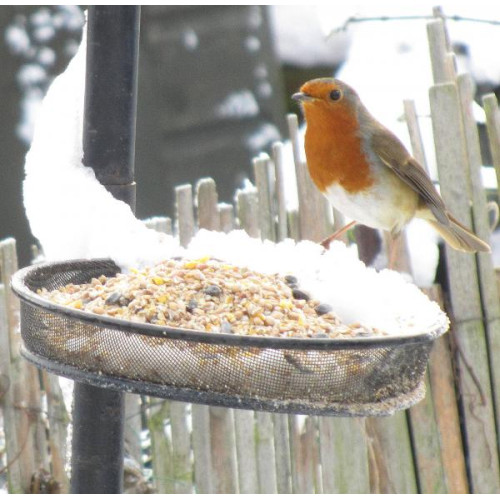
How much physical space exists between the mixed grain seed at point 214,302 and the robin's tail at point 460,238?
1.21 m

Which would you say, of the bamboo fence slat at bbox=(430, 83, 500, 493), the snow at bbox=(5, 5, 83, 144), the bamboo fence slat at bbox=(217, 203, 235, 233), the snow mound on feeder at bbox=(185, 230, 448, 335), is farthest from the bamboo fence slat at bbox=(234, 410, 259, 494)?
the snow at bbox=(5, 5, 83, 144)

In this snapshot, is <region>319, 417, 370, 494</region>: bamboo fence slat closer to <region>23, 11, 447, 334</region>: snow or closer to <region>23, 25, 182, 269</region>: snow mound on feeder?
<region>23, 11, 447, 334</region>: snow

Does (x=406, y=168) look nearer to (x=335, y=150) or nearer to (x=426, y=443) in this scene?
(x=335, y=150)

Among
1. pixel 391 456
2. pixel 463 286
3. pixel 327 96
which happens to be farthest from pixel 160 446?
pixel 327 96

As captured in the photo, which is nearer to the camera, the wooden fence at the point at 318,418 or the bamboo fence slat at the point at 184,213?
the wooden fence at the point at 318,418

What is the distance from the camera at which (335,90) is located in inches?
112

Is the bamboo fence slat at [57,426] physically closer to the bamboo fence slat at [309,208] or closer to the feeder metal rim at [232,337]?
the bamboo fence slat at [309,208]

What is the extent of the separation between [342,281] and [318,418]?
1665 millimetres

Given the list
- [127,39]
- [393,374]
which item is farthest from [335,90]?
[393,374]

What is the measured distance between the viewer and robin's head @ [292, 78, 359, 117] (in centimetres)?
280

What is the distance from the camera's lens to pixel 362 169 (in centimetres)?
304

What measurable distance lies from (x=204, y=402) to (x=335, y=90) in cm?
145

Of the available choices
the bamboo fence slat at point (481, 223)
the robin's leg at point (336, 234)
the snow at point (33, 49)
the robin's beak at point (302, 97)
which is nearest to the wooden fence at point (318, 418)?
the bamboo fence slat at point (481, 223)

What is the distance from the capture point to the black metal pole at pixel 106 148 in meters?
2.05
